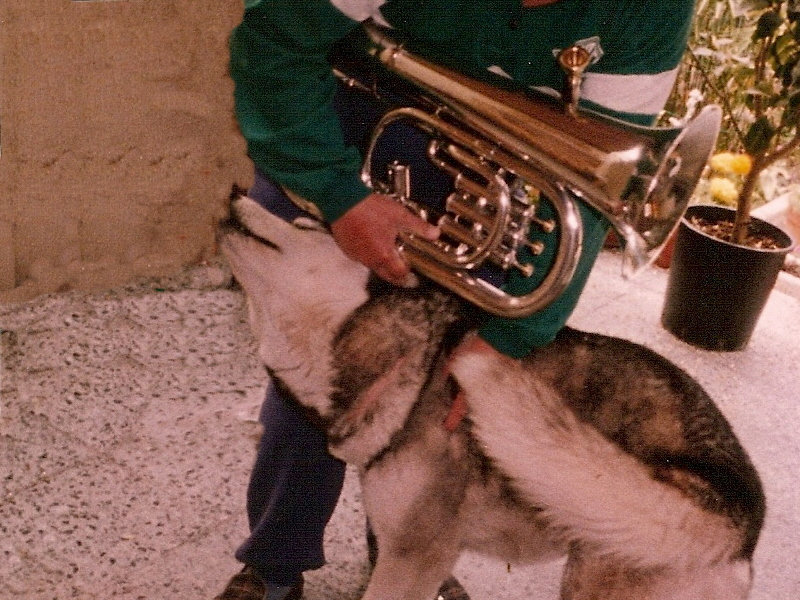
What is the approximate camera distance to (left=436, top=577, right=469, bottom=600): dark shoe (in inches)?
65.6

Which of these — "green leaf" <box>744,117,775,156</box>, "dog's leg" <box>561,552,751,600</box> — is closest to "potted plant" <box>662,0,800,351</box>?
"green leaf" <box>744,117,775,156</box>

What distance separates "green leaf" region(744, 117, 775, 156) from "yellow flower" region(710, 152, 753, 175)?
1.21 feet

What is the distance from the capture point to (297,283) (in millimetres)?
1224

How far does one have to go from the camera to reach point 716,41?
2879 millimetres

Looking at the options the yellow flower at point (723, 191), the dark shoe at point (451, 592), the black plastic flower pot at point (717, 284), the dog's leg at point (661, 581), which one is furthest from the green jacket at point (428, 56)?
the yellow flower at point (723, 191)

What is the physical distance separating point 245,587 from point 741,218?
2134 millimetres

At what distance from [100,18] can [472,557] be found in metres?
1.87

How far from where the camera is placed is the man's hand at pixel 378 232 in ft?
3.96

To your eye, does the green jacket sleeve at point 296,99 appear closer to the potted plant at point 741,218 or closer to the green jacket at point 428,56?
the green jacket at point 428,56

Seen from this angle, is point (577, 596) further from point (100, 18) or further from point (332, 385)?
point (100, 18)

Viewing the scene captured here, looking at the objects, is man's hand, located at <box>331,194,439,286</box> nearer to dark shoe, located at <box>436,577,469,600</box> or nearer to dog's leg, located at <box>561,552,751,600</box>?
dog's leg, located at <box>561,552,751,600</box>

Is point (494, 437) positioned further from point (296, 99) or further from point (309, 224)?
point (296, 99)

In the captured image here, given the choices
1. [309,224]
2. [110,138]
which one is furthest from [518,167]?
[110,138]

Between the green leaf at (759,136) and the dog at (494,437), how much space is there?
5.07 ft
